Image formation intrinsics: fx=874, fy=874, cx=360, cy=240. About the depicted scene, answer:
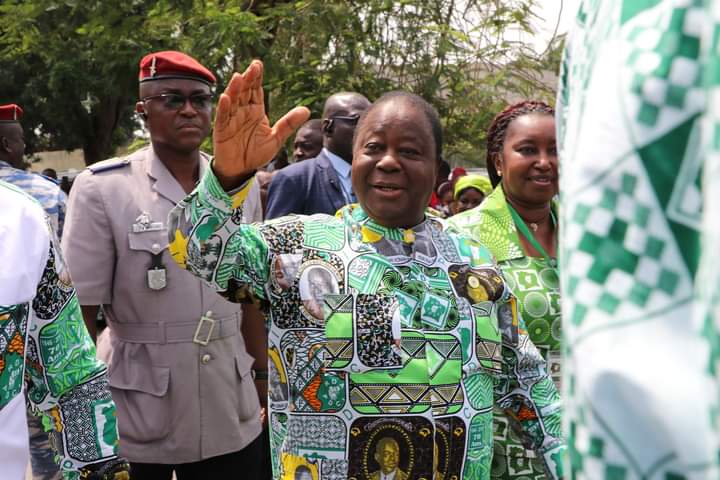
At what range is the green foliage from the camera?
9094 mm

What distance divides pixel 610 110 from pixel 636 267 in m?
0.12

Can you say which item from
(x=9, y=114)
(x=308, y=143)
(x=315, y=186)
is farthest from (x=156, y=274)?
(x=308, y=143)

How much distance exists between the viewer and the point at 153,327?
3520 millimetres

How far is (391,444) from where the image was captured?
2312 mm

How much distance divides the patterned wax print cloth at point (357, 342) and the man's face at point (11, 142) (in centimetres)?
428

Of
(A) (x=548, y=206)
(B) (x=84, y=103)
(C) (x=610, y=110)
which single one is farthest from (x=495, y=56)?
(B) (x=84, y=103)

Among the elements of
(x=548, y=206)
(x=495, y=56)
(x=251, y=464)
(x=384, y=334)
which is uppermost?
(x=495, y=56)

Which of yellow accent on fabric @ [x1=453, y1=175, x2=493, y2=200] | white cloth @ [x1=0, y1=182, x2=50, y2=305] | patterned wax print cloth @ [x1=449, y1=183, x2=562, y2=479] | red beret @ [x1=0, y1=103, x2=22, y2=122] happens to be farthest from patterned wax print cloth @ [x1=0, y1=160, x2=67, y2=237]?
yellow accent on fabric @ [x1=453, y1=175, x2=493, y2=200]

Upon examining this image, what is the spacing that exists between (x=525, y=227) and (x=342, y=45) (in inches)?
249

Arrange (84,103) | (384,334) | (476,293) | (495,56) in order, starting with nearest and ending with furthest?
(384,334) < (476,293) < (495,56) < (84,103)

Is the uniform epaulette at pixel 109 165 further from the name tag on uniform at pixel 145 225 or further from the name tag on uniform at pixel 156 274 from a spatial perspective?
the name tag on uniform at pixel 156 274

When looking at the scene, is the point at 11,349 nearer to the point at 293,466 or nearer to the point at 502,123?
the point at 293,466

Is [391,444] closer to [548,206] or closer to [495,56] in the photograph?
[548,206]

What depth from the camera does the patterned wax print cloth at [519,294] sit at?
304 centimetres
